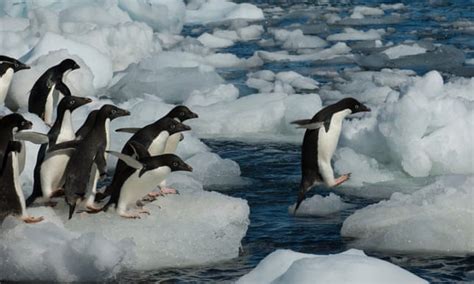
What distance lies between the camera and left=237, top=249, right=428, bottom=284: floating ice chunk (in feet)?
17.2

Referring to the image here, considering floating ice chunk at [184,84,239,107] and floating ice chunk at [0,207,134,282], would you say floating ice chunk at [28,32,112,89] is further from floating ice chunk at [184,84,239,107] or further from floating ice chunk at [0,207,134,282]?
floating ice chunk at [0,207,134,282]

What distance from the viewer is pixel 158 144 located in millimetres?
7711

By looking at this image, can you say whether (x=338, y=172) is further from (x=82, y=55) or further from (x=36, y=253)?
(x=82, y=55)

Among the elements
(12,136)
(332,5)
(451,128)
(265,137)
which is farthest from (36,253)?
(332,5)

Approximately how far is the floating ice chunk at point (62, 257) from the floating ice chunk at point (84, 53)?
7035mm

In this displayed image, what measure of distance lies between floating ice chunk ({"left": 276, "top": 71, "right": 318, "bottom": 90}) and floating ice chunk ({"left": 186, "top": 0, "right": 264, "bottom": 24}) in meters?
5.89

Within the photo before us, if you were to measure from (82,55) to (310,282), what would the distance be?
8.77 meters

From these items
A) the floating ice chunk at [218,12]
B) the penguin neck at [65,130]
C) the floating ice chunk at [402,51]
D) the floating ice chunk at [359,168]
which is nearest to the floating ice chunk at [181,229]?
the penguin neck at [65,130]

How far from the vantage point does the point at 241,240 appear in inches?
297

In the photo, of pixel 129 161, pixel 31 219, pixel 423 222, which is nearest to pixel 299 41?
pixel 423 222

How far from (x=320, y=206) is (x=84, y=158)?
1.94m

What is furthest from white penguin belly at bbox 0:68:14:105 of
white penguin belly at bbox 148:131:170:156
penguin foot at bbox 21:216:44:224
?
penguin foot at bbox 21:216:44:224

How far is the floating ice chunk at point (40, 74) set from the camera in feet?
39.1

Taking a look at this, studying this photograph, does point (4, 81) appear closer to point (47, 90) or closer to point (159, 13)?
point (47, 90)
